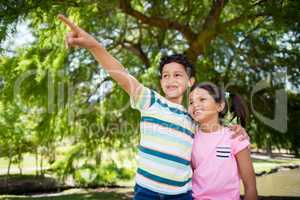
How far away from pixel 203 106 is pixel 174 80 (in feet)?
0.73

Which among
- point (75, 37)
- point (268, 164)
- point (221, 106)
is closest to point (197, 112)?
point (221, 106)

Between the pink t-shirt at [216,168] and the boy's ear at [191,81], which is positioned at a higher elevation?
the boy's ear at [191,81]

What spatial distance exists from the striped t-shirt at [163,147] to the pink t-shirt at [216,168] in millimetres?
51

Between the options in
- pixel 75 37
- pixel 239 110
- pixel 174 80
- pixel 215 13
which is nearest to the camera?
pixel 75 37

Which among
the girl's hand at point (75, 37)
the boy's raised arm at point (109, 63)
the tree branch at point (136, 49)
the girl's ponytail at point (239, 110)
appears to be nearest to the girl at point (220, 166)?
the girl's ponytail at point (239, 110)

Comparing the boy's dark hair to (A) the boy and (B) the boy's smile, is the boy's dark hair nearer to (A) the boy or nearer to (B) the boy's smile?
(B) the boy's smile

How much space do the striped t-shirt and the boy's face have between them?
0.09 meters

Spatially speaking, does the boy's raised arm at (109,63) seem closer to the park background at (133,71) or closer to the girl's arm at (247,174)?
the girl's arm at (247,174)

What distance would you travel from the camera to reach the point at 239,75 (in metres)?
10.7

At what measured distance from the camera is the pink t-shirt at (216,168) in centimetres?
231

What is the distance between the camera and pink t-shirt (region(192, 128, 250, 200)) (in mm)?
2312

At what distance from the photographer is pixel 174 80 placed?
2494 millimetres

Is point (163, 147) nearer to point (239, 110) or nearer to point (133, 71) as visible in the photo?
point (239, 110)

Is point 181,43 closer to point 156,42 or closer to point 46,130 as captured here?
point 156,42
